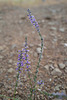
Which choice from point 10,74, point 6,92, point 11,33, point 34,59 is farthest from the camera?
point 11,33

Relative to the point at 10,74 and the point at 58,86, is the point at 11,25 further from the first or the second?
the point at 58,86

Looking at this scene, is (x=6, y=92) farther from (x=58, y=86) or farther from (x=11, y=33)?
(x=11, y=33)

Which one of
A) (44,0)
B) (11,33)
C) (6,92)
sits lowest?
(6,92)

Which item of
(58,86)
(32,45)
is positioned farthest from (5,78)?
(32,45)

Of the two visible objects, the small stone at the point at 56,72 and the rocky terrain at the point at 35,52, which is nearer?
the rocky terrain at the point at 35,52

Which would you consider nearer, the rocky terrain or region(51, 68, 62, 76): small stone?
the rocky terrain

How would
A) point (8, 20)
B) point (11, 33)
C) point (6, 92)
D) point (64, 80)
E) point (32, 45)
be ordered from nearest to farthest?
point (6, 92) < point (64, 80) < point (32, 45) < point (11, 33) < point (8, 20)

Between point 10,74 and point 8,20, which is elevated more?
point 8,20

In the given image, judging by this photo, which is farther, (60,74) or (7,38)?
(7,38)

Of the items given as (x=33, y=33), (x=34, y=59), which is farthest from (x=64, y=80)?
(x=33, y=33)

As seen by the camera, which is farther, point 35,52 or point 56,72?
point 35,52
